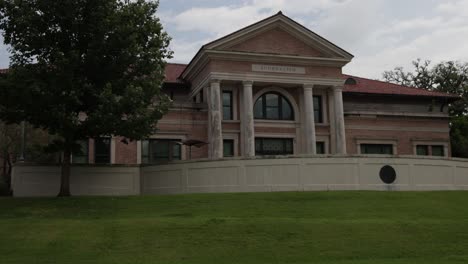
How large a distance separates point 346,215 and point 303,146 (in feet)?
67.5

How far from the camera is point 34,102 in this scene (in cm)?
2227

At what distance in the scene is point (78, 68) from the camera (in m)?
23.0

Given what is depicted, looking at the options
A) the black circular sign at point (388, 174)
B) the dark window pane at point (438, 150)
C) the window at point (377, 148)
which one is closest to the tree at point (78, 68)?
the black circular sign at point (388, 174)

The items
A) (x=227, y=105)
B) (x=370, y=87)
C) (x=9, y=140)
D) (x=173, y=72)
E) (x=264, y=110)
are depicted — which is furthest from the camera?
(x=370, y=87)

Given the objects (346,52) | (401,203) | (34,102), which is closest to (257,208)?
(401,203)

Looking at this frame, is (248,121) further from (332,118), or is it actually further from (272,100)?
Result: (332,118)

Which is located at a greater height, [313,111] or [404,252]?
[313,111]

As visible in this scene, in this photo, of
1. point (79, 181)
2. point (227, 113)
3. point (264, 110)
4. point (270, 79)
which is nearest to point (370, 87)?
point (264, 110)

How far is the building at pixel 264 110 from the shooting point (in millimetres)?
35875

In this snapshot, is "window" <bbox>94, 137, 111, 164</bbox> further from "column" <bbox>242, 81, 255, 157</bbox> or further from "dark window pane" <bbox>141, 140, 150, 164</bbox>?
"column" <bbox>242, 81, 255, 157</bbox>

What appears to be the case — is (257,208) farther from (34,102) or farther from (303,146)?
(303,146)

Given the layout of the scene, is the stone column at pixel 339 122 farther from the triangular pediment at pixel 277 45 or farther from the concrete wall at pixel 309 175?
the concrete wall at pixel 309 175

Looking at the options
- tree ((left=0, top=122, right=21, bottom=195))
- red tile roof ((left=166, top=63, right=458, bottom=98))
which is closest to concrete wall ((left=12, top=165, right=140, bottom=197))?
tree ((left=0, top=122, right=21, bottom=195))

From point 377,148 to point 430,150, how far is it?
4484mm
